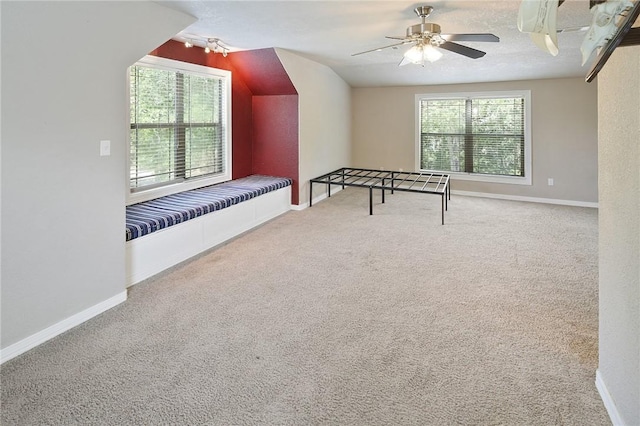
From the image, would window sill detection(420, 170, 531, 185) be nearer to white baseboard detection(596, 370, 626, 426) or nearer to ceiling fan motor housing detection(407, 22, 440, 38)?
ceiling fan motor housing detection(407, 22, 440, 38)

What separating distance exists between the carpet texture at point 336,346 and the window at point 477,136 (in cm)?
294

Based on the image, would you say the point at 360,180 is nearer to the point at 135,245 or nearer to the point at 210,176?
the point at 210,176

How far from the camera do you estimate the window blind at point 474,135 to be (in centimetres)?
689

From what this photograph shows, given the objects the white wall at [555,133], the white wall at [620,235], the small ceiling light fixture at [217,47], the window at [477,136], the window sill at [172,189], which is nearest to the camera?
the white wall at [620,235]

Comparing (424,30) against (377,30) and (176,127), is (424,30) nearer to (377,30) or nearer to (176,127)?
(377,30)

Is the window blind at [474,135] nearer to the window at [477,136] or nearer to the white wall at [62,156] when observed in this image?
the window at [477,136]

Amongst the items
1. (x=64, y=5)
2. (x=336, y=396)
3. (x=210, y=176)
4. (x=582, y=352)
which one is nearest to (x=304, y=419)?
(x=336, y=396)

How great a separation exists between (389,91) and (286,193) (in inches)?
123

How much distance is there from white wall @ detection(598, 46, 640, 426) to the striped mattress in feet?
10.2

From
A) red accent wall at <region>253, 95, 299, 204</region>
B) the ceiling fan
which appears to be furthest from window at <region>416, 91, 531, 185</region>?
the ceiling fan

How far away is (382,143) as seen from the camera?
7.95m

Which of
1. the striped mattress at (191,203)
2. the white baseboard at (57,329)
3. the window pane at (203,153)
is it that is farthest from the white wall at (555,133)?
the white baseboard at (57,329)

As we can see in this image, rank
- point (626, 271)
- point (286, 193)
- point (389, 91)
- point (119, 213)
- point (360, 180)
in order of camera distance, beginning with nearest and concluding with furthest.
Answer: point (626, 271) < point (119, 213) < point (286, 193) < point (360, 180) < point (389, 91)

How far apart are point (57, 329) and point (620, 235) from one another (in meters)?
3.04
